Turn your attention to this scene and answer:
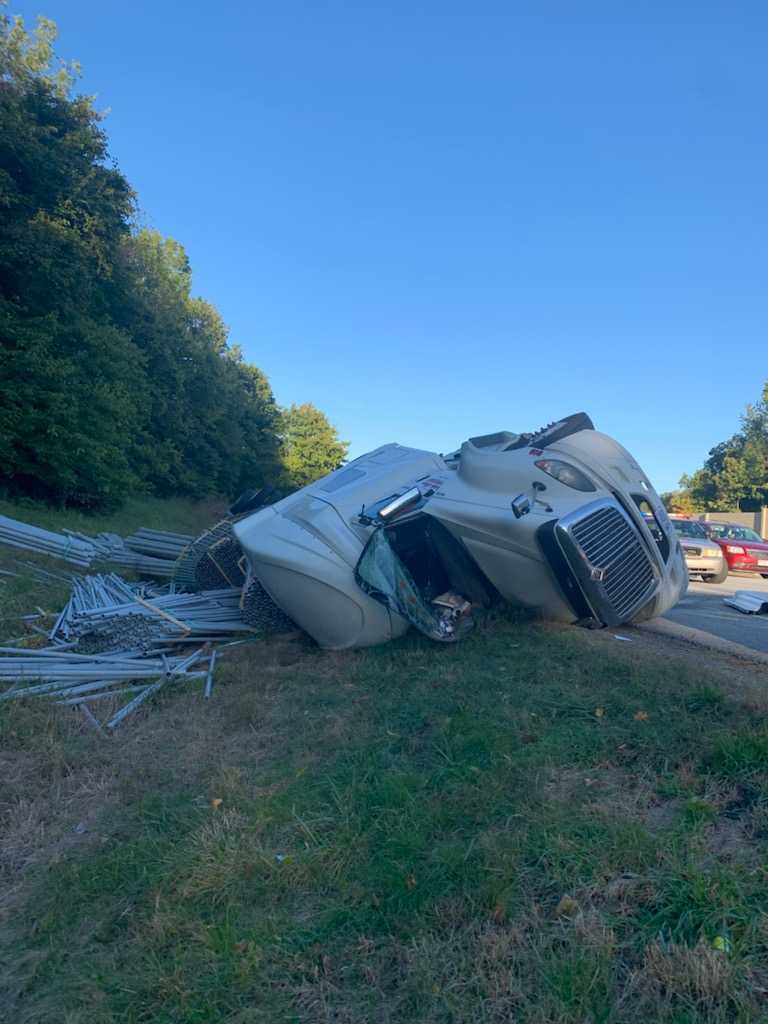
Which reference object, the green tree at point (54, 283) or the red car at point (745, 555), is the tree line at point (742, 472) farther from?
the green tree at point (54, 283)

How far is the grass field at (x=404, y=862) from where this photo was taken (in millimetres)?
2129

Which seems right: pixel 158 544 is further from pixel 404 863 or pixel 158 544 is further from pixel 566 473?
pixel 404 863

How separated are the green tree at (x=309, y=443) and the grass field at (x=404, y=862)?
155ft

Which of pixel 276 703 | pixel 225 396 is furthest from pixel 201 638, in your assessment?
pixel 225 396

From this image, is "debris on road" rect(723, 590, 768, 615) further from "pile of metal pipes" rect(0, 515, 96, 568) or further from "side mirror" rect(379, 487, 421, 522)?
"pile of metal pipes" rect(0, 515, 96, 568)

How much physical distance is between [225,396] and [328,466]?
57.9 ft

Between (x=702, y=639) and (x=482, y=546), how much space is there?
2.50 m

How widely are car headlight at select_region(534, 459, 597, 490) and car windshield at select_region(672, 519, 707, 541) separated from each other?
12.4 metres

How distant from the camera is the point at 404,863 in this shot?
8.82 ft

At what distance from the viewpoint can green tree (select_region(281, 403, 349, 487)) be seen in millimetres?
52312

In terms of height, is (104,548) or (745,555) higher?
(104,548)

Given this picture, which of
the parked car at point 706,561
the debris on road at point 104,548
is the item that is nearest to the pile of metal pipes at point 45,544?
the debris on road at point 104,548

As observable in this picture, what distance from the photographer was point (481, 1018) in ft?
6.65

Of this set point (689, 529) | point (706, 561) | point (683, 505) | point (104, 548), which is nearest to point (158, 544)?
point (104, 548)
